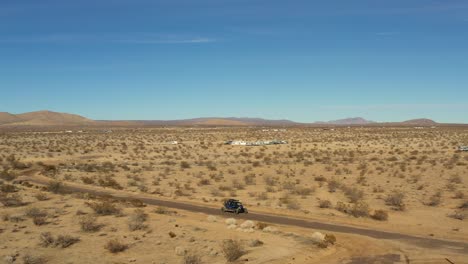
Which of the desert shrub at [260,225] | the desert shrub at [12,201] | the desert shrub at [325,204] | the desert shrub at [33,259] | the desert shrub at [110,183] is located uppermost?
the desert shrub at [12,201]

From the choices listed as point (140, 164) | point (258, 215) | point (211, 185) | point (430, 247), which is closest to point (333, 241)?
point (430, 247)

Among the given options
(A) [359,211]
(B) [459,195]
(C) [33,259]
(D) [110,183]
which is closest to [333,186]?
(B) [459,195]

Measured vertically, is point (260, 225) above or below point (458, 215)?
above

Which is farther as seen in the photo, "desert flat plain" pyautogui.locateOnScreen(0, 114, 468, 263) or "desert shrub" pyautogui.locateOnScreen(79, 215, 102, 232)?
"desert shrub" pyautogui.locateOnScreen(79, 215, 102, 232)

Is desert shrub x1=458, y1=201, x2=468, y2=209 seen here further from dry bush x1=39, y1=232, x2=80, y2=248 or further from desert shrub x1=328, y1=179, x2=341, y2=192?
dry bush x1=39, y1=232, x2=80, y2=248

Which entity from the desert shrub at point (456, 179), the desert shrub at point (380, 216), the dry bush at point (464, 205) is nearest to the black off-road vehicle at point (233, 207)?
the desert shrub at point (380, 216)

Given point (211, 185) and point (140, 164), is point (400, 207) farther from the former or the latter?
point (140, 164)

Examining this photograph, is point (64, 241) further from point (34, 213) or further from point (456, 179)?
point (456, 179)

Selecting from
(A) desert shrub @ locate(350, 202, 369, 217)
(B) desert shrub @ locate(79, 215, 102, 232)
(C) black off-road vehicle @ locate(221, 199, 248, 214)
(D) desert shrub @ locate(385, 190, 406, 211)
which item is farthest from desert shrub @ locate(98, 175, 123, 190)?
(D) desert shrub @ locate(385, 190, 406, 211)

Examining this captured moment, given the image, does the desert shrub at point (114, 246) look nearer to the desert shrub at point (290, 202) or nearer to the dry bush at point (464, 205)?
the desert shrub at point (290, 202)
